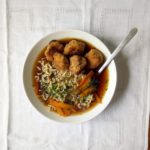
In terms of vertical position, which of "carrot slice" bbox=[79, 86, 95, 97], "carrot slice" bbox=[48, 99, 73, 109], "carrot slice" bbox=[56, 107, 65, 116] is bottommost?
"carrot slice" bbox=[56, 107, 65, 116]

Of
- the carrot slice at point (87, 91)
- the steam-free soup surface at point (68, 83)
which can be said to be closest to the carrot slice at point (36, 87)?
the steam-free soup surface at point (68, 83)

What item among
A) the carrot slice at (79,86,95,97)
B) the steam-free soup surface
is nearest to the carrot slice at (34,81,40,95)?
the steam-free soup surface

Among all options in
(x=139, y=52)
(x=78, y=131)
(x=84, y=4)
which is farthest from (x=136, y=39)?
(x=78, y=131)

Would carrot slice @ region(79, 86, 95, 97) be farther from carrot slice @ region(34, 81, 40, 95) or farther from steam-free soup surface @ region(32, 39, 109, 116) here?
carrot slice @ region(34, 81, 40, 95)

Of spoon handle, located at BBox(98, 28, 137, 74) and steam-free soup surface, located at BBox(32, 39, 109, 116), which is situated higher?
spoon handle, located at BBox(98, 28, 137, 74)

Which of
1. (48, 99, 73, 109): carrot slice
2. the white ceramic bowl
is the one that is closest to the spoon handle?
the white ceramic bowl

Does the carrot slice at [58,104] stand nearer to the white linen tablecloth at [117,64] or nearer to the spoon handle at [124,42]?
the white linen tablecloth at [117,64]

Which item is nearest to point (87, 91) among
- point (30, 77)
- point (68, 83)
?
point (68, 83)
